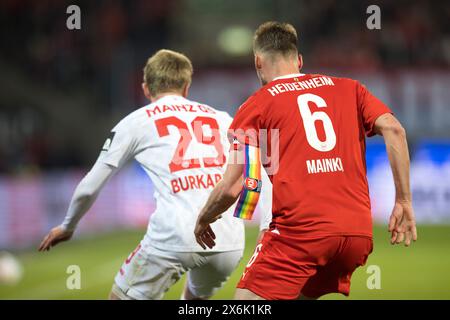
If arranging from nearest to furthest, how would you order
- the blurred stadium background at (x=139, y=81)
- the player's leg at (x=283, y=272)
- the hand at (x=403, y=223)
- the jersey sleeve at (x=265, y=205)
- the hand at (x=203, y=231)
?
the player's leg at (x=283, y=272), the hand at (x=403, y=223), the hand at (x=203, y=231), the jersey sleeve at (x=265, y=205), the blurred stadium background at (x=139, y=81)

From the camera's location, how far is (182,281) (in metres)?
11.9

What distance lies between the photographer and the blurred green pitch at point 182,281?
10.2 metres

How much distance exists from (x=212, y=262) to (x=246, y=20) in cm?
1681

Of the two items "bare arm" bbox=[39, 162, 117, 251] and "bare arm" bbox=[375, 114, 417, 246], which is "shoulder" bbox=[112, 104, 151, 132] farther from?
"bare arm" bbox=[375, 114, 417, 246]

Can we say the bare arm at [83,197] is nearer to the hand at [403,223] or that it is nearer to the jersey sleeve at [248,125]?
the jersey sleeve at [248,125]

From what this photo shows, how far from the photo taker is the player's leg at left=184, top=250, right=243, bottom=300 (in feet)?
19.3

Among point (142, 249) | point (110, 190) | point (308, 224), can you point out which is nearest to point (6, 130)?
point (110, 190)

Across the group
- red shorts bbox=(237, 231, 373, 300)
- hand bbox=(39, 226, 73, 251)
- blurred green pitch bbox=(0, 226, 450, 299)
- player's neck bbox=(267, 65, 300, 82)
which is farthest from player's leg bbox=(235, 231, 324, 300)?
blurred green pitch bbox=(0, 226, 450, 299)

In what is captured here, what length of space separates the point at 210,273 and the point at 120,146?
1.08 m

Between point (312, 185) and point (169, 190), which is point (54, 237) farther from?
point (312, 185)

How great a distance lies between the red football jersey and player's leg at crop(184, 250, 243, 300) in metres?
1.11

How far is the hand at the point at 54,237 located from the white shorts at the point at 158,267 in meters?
0.47
